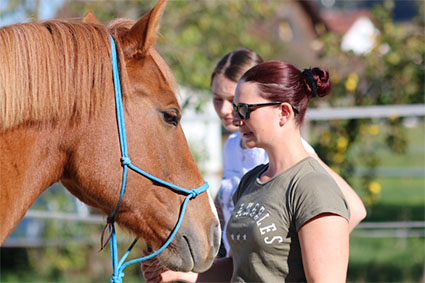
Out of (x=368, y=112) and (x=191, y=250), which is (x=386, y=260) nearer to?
(x=368, y=112)

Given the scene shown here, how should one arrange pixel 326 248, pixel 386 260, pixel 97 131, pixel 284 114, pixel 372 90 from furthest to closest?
1. pixel 386 260
2. pixel 372 90
3. pixel 284 114
4. pixel 97 131
5. pixel 326 248

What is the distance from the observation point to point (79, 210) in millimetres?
5777

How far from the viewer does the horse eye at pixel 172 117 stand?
6.30 feet

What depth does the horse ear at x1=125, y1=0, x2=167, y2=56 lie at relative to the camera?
1847 mm

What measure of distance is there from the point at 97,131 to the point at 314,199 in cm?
74

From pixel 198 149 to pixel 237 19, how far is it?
243cm

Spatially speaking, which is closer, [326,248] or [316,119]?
[326,248]

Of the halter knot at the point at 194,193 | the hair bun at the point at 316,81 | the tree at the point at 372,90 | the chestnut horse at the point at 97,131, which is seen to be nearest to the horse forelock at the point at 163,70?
the chestnut horse at the point at 97,131

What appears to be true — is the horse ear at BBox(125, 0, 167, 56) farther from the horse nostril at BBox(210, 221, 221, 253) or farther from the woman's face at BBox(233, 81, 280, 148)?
the horse nostril at BBox(210, 221, 221, 253)

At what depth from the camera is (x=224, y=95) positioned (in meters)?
2.64

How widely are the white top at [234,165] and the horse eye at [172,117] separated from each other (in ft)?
2.06

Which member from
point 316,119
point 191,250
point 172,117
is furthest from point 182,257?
point 316,119

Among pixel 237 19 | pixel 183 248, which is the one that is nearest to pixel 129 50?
pixel 183 248

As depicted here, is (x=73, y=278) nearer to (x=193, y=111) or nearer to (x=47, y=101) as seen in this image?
(x=193, y=111)
